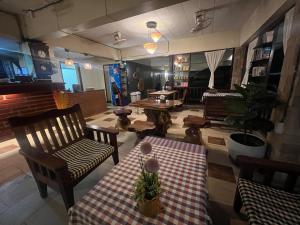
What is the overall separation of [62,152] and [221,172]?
6.68 ft

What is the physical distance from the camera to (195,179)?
38.3 inches

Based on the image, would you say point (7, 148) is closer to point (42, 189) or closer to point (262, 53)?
point (42, 189)

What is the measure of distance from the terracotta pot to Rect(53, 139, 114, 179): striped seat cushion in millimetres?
812

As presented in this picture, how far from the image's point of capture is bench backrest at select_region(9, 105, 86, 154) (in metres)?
1.27

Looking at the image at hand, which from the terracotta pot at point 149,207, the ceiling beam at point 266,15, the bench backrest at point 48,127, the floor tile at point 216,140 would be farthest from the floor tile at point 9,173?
the ceiling beam at point 266,15

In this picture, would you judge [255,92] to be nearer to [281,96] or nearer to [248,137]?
[281,96]

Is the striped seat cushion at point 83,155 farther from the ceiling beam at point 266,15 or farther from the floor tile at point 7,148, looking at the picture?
the ceiling beam at point 266,15

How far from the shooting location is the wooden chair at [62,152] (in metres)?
1.13

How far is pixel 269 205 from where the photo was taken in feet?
2.92

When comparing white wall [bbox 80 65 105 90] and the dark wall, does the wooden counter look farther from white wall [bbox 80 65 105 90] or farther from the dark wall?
white wall [bbox 80 65 105 90]

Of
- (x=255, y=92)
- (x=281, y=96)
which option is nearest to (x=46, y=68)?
(x=255, y=92)

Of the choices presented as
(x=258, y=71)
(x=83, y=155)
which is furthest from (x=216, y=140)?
(x=83, y=155)

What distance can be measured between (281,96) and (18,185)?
335 cm

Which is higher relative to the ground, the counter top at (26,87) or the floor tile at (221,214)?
the counter top at (26,87)
